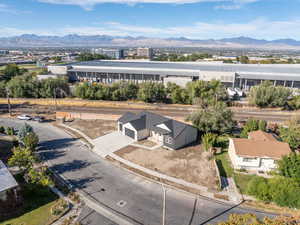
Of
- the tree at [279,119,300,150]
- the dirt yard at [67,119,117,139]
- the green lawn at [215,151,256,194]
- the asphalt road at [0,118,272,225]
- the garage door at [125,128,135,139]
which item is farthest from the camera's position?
the dirt yard at [67,119,117,139]

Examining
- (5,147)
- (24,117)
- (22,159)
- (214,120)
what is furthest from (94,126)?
(214,120)

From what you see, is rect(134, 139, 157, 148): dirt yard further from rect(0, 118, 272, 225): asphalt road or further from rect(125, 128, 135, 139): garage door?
rect(0, 118, 272, 225): asphalt road

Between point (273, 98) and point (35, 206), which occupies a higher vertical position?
point (273, 98)

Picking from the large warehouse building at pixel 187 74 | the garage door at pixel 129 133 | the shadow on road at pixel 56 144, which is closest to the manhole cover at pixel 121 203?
the garage door at pixel 129 133

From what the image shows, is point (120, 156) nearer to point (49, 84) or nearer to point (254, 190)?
point (254, 190)

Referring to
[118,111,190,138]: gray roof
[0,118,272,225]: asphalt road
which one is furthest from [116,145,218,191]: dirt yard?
[118,111,190,138]: gray roof

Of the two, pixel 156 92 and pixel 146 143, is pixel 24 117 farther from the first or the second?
pixel 156 92
